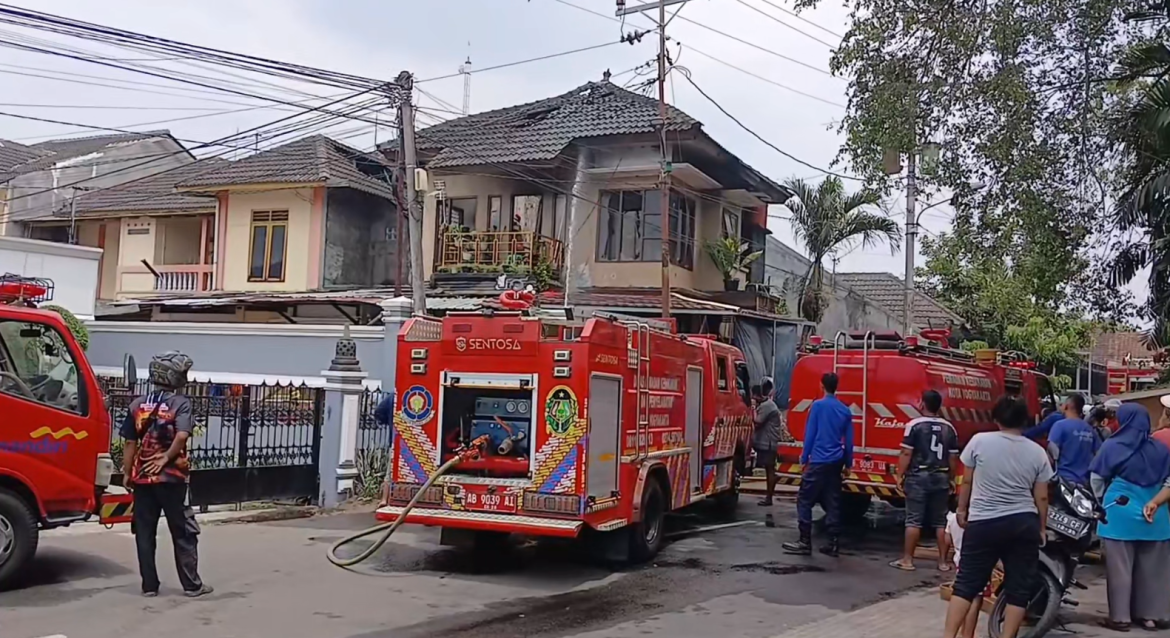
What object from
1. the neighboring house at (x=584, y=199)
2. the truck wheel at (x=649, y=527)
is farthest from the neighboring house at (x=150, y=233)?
the truck wheel at (x=649, y=527)

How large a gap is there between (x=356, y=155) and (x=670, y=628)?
23783 millimetres

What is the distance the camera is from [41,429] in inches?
326

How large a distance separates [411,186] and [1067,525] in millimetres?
→ 11990

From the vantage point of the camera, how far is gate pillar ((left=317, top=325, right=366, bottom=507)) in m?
14.0

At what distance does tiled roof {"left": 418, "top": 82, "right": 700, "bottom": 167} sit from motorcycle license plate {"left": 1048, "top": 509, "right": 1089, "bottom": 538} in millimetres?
16183

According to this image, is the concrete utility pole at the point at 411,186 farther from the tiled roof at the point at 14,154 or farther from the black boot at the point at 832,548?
the tiled roof at the point at 14,154

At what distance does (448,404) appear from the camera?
1013 cm

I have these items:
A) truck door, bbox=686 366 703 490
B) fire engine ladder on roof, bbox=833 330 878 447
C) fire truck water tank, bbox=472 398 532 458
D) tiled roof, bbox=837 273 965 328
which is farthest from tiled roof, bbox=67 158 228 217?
fire truck water tank, bbox=472 398 532 458

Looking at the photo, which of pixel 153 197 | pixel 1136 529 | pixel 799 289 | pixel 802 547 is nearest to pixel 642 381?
pixel 802 547

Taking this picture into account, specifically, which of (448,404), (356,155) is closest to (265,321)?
(356,155)

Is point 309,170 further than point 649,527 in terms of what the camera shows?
Yes

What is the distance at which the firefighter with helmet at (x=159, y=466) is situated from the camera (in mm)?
8141

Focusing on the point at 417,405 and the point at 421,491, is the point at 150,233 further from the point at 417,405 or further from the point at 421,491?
the point at 421,491

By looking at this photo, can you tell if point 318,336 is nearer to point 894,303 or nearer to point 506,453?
point 506,453
